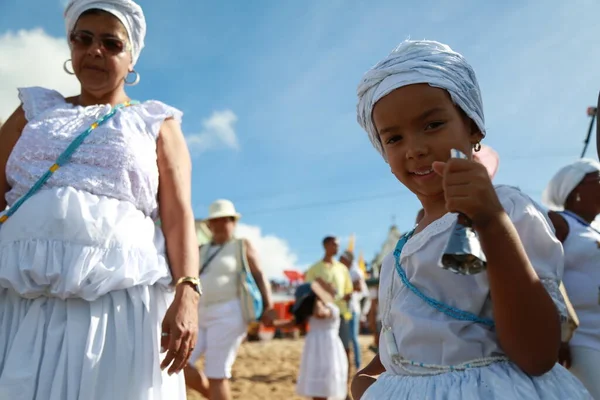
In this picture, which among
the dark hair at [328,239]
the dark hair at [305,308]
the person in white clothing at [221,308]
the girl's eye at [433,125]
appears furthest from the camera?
the dark hair at [328,239]

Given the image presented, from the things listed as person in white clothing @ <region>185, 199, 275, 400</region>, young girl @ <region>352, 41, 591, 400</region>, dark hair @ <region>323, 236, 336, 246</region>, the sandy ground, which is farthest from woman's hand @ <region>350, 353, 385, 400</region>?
dark hair @ <region>323, 236, 336, 246</region>

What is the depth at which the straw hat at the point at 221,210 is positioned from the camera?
595 cm

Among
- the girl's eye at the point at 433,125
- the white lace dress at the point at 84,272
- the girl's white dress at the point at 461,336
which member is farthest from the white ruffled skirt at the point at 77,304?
the girl's eye at the point at 433,125

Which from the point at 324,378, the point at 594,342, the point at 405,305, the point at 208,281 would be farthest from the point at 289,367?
the point at 405,305

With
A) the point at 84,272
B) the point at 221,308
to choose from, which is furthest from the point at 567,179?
the point at 221,308

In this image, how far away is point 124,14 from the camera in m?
2.26

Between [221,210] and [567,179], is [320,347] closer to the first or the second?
[221,210]

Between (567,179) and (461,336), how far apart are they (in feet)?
7.94

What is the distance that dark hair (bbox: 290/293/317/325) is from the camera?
268 inches

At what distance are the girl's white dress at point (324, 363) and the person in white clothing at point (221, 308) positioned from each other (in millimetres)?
1296

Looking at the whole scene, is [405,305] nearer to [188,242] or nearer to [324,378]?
[188,242]

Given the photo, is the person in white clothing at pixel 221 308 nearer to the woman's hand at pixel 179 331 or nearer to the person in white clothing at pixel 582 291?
the woman's hand at pixel 179 331

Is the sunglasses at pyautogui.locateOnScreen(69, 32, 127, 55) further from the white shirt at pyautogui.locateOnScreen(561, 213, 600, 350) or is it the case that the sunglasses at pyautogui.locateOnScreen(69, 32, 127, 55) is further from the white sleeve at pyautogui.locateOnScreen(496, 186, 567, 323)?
the white shirt at pyautogui.locateOnScreen(561, 213, 600, 350)

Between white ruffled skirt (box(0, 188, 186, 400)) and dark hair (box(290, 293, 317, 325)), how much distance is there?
4839mm
